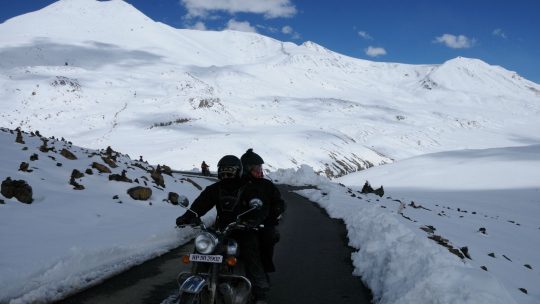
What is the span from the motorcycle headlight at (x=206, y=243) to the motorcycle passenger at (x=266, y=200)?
1.16 meters

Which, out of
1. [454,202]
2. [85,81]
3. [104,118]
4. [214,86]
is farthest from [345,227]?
[214,86]

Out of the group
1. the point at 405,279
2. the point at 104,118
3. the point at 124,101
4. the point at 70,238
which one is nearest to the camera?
the point at 405,279

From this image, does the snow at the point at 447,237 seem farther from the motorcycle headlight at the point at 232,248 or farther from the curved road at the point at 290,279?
the motorcycle headlight at the point at 232,248

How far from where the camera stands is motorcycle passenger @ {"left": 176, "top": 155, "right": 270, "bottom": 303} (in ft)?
18.7

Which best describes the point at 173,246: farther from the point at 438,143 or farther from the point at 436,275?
the point at 438,143

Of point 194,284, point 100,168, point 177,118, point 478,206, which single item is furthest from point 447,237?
point 177,118

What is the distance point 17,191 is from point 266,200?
8340mm

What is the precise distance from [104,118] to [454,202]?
84.2 m

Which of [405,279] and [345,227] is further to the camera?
[345,227]

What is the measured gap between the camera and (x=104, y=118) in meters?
104

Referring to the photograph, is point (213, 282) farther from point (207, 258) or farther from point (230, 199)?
point (230, 199)

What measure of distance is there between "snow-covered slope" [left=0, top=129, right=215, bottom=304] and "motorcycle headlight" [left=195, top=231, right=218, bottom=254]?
3.00 metres

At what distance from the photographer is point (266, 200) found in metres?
6.09

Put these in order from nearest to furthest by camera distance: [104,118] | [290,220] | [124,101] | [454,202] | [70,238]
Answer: [70,238] → [290,220] → [454,202] → [104,118] → [124,101]
